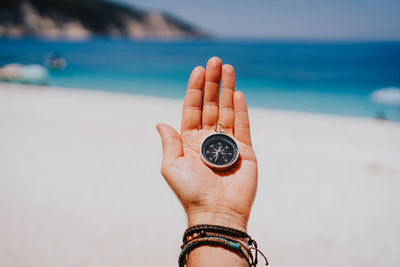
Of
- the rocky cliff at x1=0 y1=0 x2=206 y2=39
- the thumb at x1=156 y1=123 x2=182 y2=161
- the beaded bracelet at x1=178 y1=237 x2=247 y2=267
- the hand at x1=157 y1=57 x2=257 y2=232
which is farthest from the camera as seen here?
the rocky cliff at x1=0 y1=0 x2=206 y2=39

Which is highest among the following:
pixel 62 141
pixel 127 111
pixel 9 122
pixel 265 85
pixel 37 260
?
pixel 265 85

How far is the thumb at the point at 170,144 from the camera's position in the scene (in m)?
2.55

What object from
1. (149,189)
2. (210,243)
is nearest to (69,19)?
(149,189)

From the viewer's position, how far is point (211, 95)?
9.93ft

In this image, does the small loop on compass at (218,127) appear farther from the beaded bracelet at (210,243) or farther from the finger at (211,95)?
the beaded bracelet at (210,243)

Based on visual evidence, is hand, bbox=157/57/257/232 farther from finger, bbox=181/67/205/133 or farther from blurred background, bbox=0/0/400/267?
blurred background, bbox=0/0/400/267

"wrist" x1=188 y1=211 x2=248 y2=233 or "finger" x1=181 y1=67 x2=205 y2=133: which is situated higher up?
"finger" x1=181 y1=67 x2=205 y2=133

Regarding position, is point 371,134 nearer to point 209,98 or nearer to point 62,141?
point 209,98

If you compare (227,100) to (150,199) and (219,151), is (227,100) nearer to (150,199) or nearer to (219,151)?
(219,151)

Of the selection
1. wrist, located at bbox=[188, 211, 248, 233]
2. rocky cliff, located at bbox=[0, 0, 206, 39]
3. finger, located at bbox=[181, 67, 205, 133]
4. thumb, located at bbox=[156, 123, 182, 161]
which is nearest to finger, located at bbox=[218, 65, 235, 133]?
finger, located at bbox=[181, 67, 205, 133]

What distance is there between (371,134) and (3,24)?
122994 millimetres

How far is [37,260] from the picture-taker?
11.6ft

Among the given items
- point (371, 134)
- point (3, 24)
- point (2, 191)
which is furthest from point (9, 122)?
point (3, 24)

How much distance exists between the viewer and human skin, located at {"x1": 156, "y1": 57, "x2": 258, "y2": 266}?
86.6 inches
